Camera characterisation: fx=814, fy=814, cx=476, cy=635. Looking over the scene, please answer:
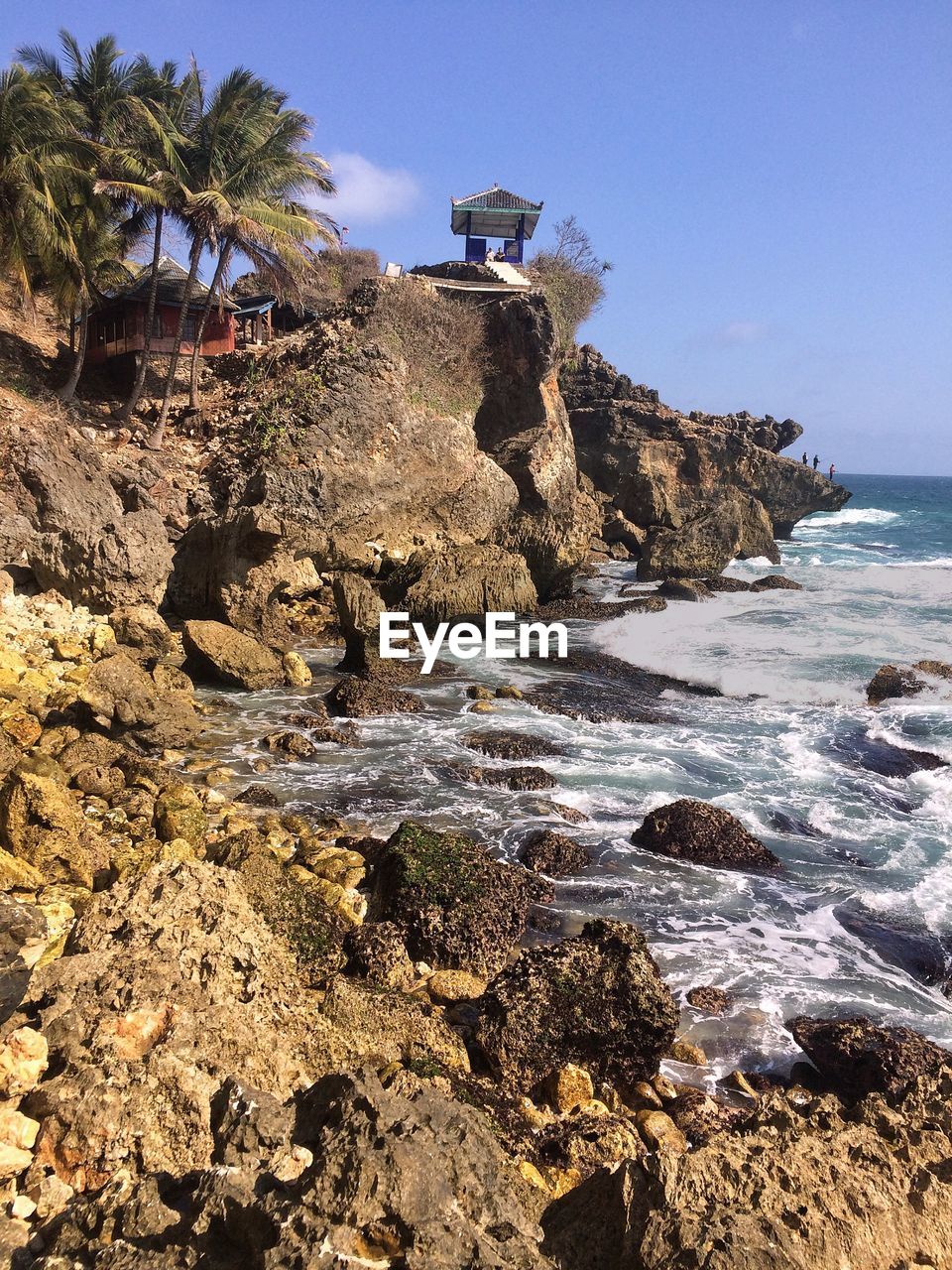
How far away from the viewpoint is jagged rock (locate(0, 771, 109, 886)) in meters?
7.46

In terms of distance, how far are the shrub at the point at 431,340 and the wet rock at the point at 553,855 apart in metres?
20.9

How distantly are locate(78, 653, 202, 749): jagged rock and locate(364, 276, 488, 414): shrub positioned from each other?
17.7 meters

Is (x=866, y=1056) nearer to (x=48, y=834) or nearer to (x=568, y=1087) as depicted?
(x=568, y=1087)

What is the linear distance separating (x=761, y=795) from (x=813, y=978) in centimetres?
439

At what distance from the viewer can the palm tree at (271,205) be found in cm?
2425

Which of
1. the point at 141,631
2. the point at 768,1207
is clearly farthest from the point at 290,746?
the point at 768,1207

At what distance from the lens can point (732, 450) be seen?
145ft

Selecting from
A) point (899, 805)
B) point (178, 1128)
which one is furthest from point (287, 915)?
point (899, 805)

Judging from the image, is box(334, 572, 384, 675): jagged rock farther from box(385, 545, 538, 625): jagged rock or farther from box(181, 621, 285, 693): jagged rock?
box(385, 545, 538, 625): jagged rock

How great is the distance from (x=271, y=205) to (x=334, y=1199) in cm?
3013

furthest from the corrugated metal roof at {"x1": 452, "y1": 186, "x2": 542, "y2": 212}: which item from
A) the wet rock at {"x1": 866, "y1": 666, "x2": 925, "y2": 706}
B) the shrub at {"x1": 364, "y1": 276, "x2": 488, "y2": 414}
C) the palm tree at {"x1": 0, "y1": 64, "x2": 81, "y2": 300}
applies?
the wet rock at {"x1": 866, "y1": 666, "x2": 925, "y2": 706}

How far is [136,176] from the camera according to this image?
947 inches

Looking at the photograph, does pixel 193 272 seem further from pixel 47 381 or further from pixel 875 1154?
pixel 875 1154

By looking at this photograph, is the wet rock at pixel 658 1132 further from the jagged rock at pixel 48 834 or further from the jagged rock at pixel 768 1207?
the jagged rock at pixel 48 834
